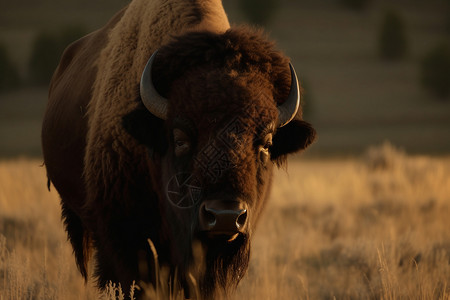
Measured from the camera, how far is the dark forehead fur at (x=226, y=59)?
12.2 feet

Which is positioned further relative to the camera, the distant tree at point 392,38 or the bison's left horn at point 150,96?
the distant tree at point 392,38

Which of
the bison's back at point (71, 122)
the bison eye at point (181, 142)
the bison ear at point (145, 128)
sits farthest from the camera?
the bison's back at point (71, 122)

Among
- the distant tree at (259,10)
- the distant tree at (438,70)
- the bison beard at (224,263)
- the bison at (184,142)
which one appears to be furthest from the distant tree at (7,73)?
the bison beard at (224,263)

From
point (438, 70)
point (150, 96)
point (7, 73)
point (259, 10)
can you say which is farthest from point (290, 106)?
point (259, 10)

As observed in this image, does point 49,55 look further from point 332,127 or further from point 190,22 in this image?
point 190,22

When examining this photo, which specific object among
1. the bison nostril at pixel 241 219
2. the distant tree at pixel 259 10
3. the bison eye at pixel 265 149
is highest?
the bison eye at pixel 265 149

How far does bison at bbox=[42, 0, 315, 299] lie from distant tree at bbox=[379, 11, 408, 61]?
7070cm

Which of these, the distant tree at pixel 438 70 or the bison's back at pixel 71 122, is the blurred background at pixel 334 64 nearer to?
the distant tree at pixel 438 70

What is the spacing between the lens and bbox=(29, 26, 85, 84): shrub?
61062 millimetres

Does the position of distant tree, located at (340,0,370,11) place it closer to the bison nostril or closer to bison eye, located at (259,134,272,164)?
bison eye, located at (259,134,272,164)

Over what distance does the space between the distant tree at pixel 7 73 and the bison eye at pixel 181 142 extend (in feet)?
203

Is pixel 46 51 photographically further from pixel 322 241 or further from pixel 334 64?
pixel 322 241

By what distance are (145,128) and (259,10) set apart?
78939 mm

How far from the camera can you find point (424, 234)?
7699mm
